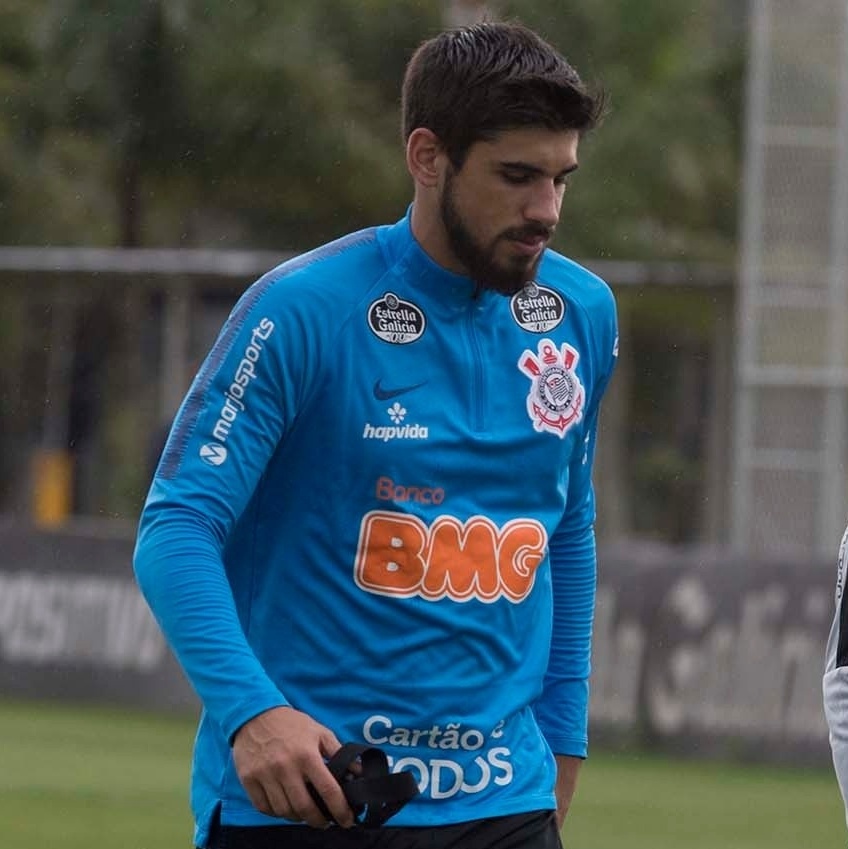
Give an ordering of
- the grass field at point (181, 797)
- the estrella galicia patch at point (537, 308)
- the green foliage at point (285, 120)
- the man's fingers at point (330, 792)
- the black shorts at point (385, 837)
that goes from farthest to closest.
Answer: the green foliage at point (285, 120) < the grass field at point (181, 797) < the estrella galicia patch at point (537, 308) < the black shorts at point (385, 837) < the man's fingers at point (330, 792)

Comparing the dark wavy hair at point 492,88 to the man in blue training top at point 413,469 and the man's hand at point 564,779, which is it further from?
the man's hand at point 564,779

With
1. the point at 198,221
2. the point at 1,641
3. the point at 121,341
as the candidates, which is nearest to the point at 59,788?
the point at 1,641

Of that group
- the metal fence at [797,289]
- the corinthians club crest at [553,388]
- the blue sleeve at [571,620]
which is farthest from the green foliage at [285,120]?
the corinthians club crest at [553,388]

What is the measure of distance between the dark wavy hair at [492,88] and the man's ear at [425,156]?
0.02 m

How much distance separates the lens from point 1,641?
56.0ft

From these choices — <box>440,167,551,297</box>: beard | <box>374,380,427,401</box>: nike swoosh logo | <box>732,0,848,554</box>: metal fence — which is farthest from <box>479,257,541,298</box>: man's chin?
<box>732,0,848,554</box>: metal fence

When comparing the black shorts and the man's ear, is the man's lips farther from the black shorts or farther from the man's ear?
the black shorts

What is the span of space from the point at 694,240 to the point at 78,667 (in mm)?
18622

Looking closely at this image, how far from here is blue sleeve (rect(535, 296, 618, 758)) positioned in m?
4.32

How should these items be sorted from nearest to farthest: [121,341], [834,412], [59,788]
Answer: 1. [59,788]
2. [834,412]
3. [121,341]

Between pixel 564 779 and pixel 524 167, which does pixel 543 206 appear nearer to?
pixel 524 167

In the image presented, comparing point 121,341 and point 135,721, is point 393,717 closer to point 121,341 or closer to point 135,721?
point 135,721

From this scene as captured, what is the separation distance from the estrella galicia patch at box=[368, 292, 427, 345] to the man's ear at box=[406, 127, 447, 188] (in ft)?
0.67

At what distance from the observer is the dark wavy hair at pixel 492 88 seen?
3863 millimetres
